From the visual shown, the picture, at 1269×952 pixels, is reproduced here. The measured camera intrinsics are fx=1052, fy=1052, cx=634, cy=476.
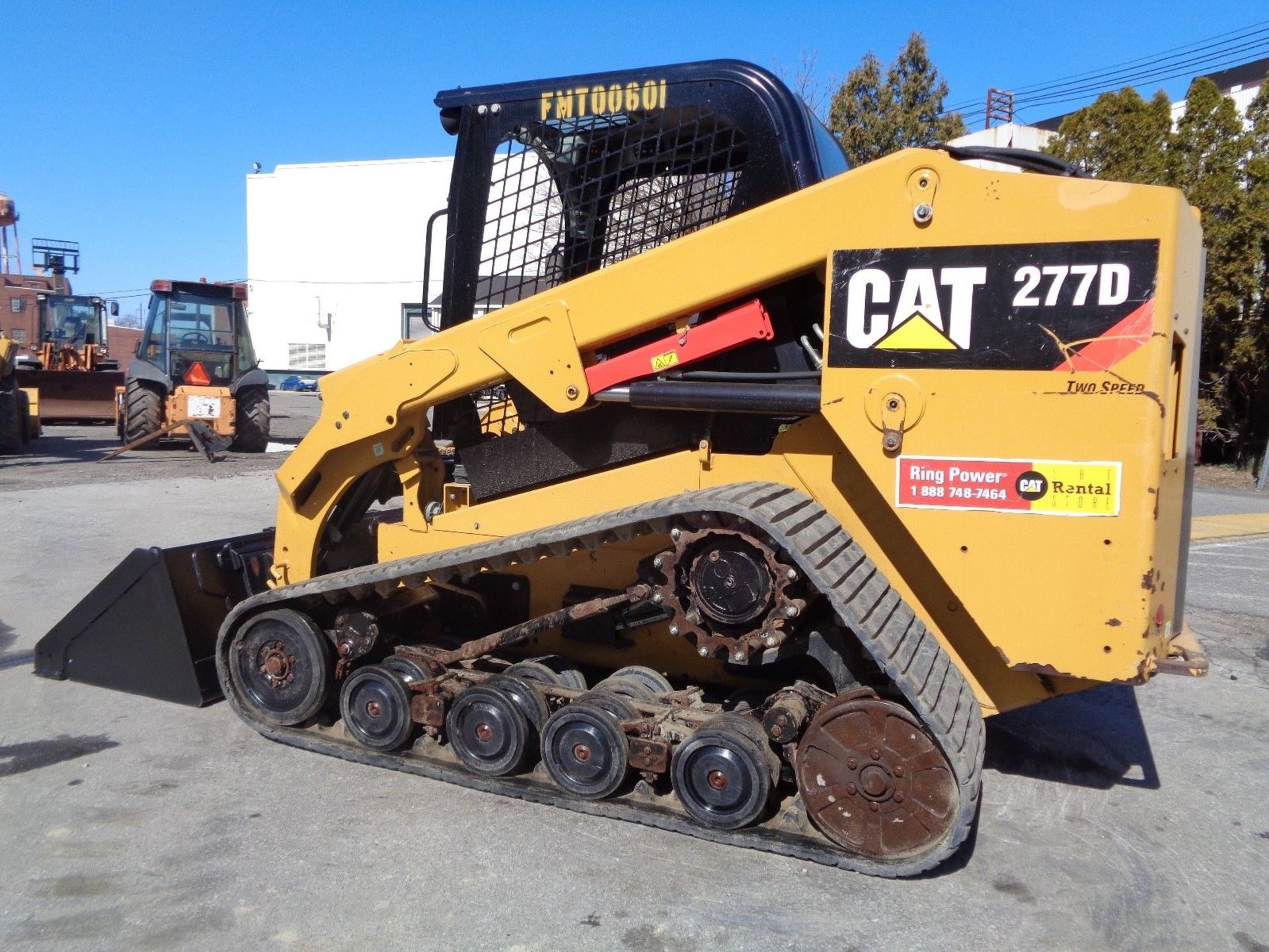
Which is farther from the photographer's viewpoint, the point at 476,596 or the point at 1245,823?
the point at 476,596

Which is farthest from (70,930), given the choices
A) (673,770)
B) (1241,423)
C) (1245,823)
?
(1241,423)

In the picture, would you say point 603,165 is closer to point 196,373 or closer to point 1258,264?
point 196,373

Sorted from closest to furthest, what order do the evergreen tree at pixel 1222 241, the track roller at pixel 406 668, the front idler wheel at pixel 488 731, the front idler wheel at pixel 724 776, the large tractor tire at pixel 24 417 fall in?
the front idler wheel at pixel 724 776 < the front idler wheel at pixel 488 731 < the track roller at pixel 406 668 < the large tractor tire at pixel 24 417 < the evergreen tree at pixel 1222 241

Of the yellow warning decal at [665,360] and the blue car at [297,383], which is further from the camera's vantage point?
the blue car at [297,383]

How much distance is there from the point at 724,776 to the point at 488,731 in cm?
96

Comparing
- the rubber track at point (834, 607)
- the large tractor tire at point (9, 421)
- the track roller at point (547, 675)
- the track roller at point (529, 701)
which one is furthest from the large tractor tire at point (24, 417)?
the track roller at point (529, 701)

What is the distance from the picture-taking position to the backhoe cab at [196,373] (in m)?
16.0

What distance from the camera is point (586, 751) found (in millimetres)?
3809

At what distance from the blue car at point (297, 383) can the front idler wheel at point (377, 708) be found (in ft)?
126

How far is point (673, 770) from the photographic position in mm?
3639

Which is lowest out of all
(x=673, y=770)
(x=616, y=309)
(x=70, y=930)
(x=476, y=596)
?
(x=70, y=930)

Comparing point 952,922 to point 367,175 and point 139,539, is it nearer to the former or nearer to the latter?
point 139,539

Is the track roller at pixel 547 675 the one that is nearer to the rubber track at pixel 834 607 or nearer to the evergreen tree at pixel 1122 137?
the rubber track at pixel 834 607

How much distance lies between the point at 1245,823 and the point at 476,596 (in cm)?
320
